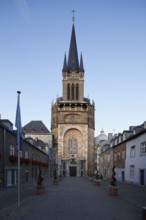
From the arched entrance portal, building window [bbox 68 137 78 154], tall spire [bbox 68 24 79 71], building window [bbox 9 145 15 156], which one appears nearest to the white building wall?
building window [bbox 9 145 15 156]

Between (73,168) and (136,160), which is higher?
(136,160)

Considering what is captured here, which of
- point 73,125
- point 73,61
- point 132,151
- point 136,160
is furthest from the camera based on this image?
point 73,61

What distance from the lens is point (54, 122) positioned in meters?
90.3

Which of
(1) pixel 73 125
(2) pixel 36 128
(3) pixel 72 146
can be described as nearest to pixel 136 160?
(1) pixel 73 125

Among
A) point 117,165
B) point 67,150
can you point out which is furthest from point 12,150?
point 67,150

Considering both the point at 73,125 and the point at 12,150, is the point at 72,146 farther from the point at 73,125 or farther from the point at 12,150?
the point at 12,150

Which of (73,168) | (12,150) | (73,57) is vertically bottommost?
(73,168)

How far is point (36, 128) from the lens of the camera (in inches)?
3691

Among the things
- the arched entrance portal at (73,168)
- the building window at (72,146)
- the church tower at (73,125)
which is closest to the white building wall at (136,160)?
the church tower at (73,125)

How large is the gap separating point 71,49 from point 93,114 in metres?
22.7

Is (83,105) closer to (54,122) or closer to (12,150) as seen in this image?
(54,122)

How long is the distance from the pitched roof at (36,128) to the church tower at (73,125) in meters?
3.80

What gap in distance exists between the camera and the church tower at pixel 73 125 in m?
83.1

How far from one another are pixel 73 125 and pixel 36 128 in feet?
49.8
